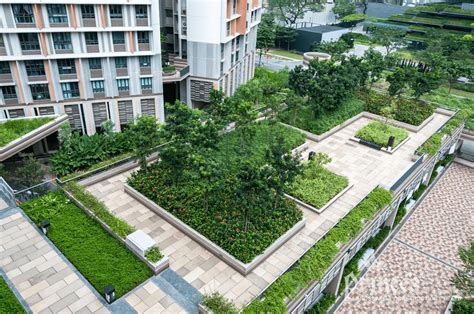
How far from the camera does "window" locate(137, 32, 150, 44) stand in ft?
117

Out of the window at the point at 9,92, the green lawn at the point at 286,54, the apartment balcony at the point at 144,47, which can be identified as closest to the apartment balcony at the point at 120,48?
the apartment balcony at the point at 144,47

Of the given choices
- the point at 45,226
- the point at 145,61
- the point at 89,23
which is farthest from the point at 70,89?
the point at 45,226

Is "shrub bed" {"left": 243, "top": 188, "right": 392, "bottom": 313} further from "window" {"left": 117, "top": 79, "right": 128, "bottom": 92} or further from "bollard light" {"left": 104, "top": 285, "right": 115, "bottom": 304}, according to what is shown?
"window" {"left": 117, "top": 79, "right": 128, "bottom": 92}

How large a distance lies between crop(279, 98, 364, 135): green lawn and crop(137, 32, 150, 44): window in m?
15.5

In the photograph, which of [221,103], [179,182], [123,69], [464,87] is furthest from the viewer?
[464,87]

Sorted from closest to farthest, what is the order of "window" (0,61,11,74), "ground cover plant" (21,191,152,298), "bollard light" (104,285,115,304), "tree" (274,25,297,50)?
"bollard light" (104,285,115,304), "ground cover plant" (21,191,152,298), "window" (0,61,11,74), "tree" (274,25,297,50)

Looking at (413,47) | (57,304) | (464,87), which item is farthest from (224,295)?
(413,47)

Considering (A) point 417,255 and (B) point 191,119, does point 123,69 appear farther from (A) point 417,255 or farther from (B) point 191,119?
(A) point 417,255

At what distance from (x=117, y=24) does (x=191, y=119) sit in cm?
1488

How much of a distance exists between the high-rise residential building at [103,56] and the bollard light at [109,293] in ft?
65.3

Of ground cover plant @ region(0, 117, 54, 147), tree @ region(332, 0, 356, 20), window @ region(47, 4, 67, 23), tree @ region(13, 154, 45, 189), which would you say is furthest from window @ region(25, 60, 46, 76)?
tree @ region(332, 0, 356, 20)

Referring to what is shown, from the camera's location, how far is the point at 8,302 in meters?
17.3

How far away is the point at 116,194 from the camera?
2628 centimetres

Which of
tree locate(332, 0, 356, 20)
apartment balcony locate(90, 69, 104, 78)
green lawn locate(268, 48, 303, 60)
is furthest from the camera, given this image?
tree locate(332, 0, 356, 20)
